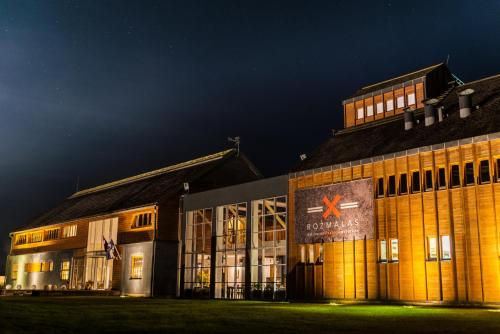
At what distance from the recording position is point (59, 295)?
43938mm

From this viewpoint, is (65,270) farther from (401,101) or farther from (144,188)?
(401,101)

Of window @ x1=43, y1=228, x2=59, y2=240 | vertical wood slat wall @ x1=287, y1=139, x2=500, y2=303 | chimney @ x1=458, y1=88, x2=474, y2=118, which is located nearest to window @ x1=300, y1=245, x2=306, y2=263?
vertical wood slat wall @ x1=287, y1=139, x2=500, y2=303

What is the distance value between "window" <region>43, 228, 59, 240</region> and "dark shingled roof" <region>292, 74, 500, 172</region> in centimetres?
3244

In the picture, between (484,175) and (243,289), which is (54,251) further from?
(484,175)

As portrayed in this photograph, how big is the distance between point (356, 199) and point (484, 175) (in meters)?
7.36

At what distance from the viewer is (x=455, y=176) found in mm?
28438

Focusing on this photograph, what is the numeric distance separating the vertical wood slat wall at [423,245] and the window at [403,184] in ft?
0.86

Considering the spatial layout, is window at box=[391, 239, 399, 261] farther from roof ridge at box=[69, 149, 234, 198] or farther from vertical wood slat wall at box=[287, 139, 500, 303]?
roof ridge at box=[69, 149, 234, 198]

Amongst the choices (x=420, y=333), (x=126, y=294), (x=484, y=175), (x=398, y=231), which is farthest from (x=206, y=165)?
(x=420, y=333)

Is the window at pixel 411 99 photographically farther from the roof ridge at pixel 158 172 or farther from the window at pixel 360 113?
the roof ridge at pixel 158 172

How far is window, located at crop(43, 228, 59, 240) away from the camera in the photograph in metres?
58.7

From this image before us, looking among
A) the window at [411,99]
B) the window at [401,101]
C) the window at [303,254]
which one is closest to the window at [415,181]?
the window at [303,254]

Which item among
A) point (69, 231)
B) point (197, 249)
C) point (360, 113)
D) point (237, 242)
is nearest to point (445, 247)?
point (237, 242)

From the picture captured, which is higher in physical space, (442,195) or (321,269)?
(442,195)
